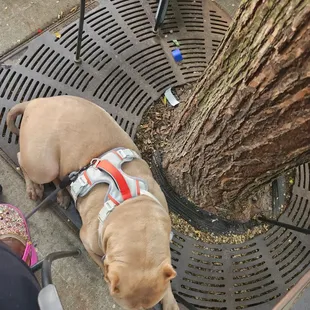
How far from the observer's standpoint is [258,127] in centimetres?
174

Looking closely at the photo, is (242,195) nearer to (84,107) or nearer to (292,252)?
(292,252)

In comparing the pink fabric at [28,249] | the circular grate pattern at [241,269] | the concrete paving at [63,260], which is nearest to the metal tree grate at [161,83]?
the circular grate pattern at [241,269]

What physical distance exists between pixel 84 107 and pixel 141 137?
0.62 meters

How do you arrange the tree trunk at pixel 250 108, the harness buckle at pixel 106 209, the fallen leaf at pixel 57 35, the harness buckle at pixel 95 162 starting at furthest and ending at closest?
the fallen leaf at pixel 57 35, the harness buckle at pixel 95 162, the harness buckle at pixel 106 209, the tree trunk at pixel 250 108

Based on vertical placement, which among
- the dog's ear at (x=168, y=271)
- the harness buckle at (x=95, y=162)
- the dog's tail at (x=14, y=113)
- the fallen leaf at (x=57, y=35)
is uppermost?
the fallen leaf at (x=57, y=35)

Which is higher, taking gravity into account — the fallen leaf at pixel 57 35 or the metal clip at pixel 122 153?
the fallen leaf at pixel 57 35

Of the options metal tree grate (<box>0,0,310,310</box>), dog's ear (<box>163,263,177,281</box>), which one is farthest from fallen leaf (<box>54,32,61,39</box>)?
dog's ear (<box>163,263,177,281</box>)

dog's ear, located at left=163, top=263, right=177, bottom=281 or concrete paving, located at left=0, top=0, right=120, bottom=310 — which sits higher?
dog's ear, located at left=163, top=263, right=177, bottom=281

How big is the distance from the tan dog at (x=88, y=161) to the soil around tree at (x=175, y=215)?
1.35 ft

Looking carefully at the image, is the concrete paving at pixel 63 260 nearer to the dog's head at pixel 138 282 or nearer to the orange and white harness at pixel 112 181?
the orange and white harness at pixel 112 181

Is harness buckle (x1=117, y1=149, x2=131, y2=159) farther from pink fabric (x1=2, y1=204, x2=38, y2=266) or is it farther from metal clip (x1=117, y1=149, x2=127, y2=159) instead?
pink fabric (x1=2, y1=204, x2=38, y2=266)

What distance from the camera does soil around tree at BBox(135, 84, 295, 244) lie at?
271cm

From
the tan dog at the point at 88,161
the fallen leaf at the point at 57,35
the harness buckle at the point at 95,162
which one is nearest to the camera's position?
the tan dog at the point at 88,161

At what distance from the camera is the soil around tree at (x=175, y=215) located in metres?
2.71
